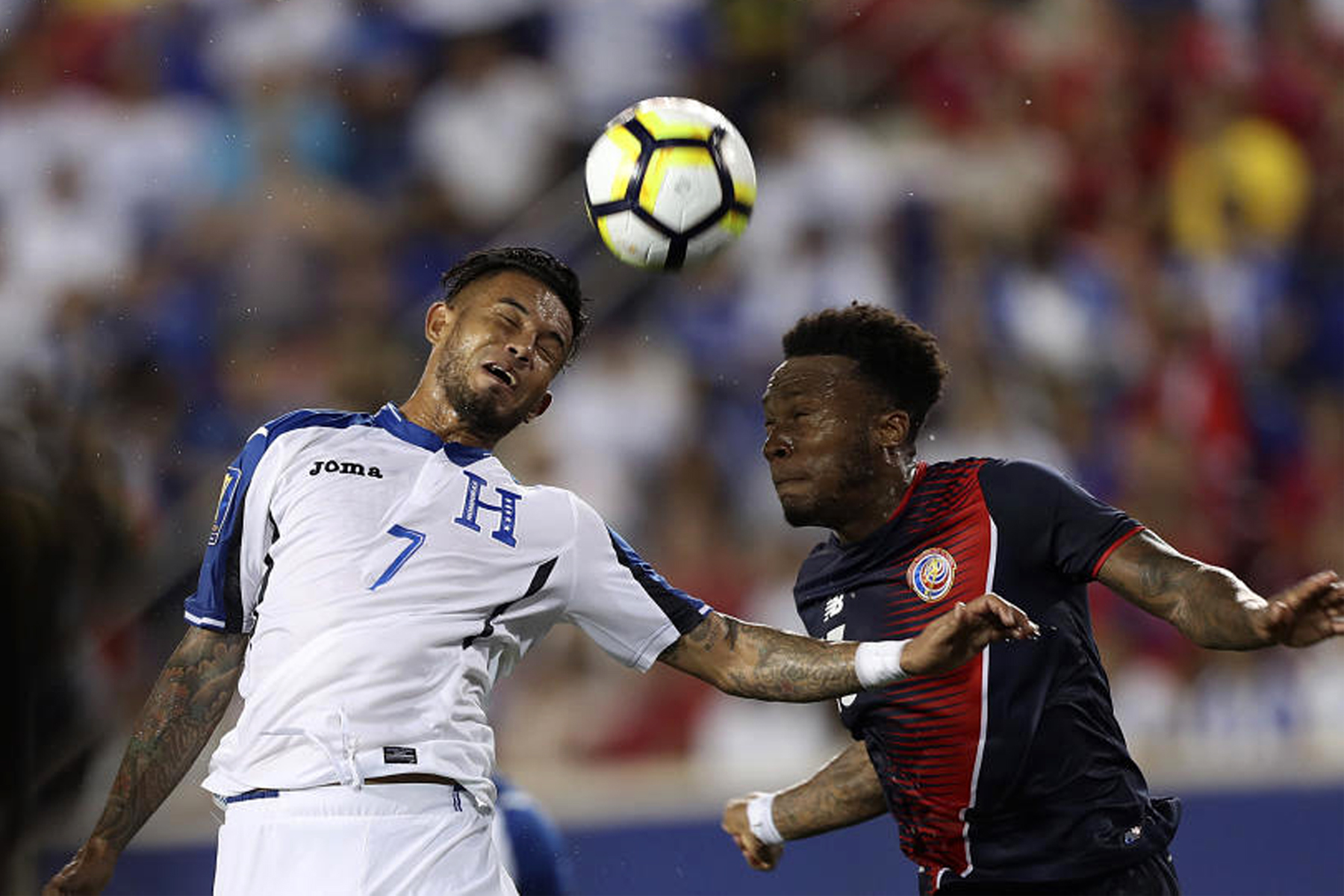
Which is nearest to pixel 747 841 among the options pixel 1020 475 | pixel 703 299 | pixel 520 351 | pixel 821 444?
pixel 821 444

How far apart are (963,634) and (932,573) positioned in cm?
75

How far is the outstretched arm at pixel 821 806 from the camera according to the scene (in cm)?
450

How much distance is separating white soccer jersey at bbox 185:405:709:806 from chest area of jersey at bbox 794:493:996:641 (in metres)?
0.43

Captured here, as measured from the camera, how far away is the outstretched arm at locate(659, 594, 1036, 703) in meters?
3.40

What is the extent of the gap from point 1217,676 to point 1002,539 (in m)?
3.62

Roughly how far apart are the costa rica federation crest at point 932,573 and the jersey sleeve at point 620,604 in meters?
0.55

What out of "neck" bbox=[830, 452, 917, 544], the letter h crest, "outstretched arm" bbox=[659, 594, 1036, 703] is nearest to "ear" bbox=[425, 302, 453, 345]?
the letter h crest

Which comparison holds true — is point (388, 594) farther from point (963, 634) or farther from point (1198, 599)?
point (1198, 599)

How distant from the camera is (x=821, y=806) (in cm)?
454

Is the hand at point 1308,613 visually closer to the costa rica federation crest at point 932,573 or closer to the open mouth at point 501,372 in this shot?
the costa rica federation crest at point 932,573

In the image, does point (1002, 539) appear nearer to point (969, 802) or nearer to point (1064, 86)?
point (969, 802)

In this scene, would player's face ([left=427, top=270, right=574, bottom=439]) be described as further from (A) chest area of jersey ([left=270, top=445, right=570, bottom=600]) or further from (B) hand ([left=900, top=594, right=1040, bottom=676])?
(B) hand ([left=900, top=594, right=1040, bottom=676])

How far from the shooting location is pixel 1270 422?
831 centimetres

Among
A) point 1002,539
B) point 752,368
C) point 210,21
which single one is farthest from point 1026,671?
point 210,21
